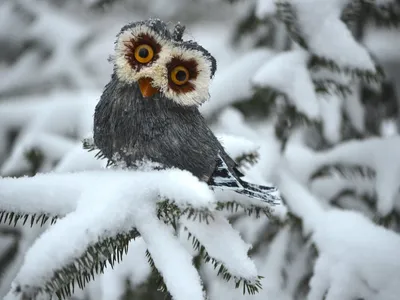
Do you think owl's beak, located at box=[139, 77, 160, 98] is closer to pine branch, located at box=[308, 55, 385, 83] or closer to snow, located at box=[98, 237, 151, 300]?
snow, located at box=[98, 237, 151, 300]

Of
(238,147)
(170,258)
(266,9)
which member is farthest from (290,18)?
(170,258)

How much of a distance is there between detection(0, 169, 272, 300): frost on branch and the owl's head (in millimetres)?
153

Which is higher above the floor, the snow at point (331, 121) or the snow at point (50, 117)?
the snow at point (50, 117)

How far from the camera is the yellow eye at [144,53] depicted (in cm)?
69

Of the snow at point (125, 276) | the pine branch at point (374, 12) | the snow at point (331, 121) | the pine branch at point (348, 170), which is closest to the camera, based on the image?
the snow at point (125, 276)

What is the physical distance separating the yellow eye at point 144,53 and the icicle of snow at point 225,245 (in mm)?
303

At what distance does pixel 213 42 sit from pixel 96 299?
1.84m

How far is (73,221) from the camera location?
2.05 ft

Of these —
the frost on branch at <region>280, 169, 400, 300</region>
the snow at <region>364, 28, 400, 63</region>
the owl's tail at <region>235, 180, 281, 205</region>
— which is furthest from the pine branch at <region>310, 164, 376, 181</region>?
the snow at <region>364, 28, 400, 63</region>

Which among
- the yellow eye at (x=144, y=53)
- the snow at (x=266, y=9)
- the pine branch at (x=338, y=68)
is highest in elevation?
the snow at (x=266, y=9)

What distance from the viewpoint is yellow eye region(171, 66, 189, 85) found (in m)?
0.71

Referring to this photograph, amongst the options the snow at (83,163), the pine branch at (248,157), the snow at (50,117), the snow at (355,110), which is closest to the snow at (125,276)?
the snow at (83,163)

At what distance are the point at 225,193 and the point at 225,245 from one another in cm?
14

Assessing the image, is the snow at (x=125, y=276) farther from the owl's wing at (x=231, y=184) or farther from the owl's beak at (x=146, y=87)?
the owl's beak at (x=146, y=87)
